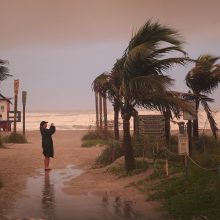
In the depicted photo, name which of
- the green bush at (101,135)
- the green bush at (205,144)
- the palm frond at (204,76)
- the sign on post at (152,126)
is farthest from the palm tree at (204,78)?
the green bush at (101,135)

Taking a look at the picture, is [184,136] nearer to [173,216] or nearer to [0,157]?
[173,216]

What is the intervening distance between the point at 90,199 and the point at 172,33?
16.9 ft

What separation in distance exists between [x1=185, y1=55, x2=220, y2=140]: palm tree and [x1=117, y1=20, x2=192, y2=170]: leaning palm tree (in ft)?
10.2

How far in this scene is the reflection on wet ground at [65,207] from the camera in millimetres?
7551

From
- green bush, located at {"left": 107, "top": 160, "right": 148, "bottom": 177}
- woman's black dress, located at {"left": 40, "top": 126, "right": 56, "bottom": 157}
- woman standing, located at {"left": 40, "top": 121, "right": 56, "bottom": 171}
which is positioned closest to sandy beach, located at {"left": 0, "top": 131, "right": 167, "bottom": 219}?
green bush, located at {"left": 107, "top": 160, "right": 148, "bottom": 177}

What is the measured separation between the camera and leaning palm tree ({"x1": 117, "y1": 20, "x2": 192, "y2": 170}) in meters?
11.5

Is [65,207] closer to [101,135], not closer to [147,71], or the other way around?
[147,71]

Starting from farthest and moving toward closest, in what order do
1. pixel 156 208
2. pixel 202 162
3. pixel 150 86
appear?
1. pixel 150 86
2. pixel 202 162
3. pixel 156 208

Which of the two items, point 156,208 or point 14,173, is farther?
point 14,173

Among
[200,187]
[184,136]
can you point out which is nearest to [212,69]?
[184,136]

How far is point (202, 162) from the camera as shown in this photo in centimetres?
1033

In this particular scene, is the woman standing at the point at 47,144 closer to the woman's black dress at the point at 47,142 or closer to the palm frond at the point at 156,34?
the woman's black dress at the point at 47,142

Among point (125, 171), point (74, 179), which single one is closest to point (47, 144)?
point (74, 179)

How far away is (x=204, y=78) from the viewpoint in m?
15.1
